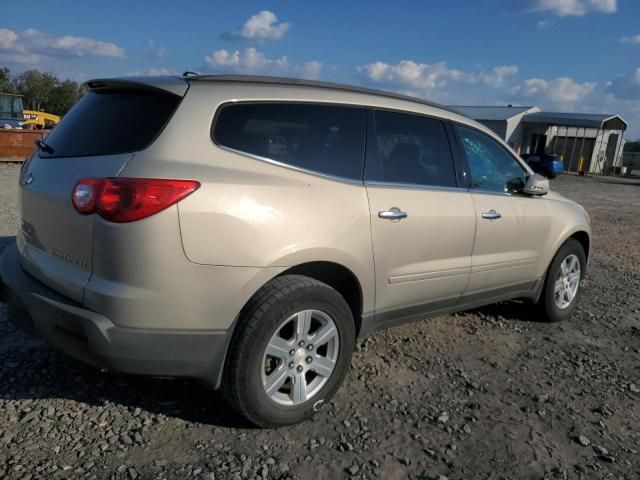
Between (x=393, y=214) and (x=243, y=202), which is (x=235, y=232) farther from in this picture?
(x=393, y=214)

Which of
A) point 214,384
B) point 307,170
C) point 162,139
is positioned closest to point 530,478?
point 214,384

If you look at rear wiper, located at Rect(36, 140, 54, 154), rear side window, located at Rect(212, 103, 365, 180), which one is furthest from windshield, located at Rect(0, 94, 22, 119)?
rear side window, located at Rect(212, 103, 365, 180)

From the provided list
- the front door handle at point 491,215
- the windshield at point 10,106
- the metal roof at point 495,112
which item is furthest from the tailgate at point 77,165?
the metal roof at point 495,112

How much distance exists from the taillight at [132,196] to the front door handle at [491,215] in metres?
2.28

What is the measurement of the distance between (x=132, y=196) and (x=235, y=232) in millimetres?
482

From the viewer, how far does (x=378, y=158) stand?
3.38 m

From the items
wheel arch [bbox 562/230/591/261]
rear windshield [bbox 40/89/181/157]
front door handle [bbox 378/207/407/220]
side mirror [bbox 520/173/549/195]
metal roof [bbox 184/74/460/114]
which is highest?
metal roof [bbox 184/74/460/114]

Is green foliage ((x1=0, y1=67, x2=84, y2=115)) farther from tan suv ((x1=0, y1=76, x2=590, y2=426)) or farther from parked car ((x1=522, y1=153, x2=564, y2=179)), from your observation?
tan suv ((x1=0, y1=76, x2=590, y2=426))

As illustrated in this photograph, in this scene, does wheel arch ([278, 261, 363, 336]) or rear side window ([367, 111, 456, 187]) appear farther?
rear side window ([367, 111, 456, 187])

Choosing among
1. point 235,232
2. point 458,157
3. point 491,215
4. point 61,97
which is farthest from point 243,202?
point 61,97

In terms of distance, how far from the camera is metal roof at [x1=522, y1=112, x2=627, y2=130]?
32.6 meters

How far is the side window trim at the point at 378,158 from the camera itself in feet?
10.9

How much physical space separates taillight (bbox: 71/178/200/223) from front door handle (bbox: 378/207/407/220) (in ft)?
3.88

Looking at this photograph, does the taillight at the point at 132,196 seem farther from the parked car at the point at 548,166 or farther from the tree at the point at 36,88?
the tree at the point at 36,88
